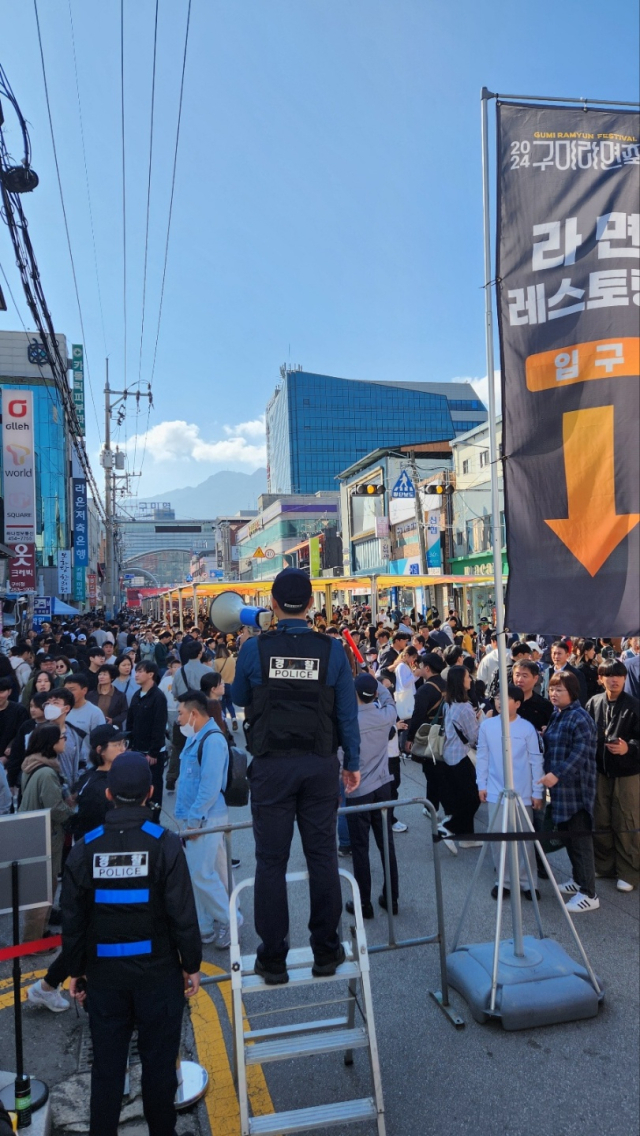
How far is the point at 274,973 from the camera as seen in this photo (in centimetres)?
307

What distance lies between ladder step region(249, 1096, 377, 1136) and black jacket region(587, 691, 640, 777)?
351cm

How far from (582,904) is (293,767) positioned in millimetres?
3468

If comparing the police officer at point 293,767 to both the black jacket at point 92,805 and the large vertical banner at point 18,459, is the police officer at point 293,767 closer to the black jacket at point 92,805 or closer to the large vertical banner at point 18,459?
the black jacket at point 92,805

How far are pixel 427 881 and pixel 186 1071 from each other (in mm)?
2772

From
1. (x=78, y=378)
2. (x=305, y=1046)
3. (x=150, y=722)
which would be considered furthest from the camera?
(x=78, y=378)

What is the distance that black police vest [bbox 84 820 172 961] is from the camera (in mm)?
2758

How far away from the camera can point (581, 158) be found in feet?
12.2

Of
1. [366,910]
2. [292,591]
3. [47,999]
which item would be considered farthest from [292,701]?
[366,910]

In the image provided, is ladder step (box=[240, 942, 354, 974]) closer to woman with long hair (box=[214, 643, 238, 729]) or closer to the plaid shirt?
the plaid shirt

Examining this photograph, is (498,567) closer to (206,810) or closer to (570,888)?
(206,810)

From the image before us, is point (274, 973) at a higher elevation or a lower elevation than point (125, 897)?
lower

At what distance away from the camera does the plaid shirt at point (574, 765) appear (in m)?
5.26

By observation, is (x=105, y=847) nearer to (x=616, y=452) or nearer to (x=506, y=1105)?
(x=506, y=1105)

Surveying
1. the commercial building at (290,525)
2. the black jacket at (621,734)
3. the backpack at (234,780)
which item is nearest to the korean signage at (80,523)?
the commercial building at (290,525)
